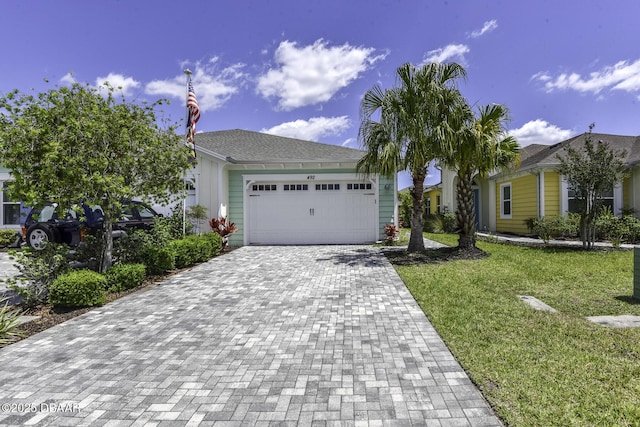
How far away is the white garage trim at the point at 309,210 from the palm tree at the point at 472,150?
11.7ft

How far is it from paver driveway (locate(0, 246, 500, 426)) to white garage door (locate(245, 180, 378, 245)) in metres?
6.95

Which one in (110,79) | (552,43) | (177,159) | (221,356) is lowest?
(221,356)

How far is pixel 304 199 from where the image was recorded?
12578mm

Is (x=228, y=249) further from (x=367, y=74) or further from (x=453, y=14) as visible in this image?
(x=453, y=14)

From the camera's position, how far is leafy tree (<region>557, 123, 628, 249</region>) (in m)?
9.19

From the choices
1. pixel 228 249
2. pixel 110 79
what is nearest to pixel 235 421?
pixel 110 79

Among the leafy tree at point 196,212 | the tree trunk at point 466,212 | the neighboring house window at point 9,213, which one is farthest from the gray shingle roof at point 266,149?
the neighboring house window at point 9,213

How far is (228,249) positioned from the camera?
11609 millimetres

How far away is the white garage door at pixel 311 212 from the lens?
1247 centimetres

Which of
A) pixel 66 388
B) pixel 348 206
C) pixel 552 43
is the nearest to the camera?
pixel 66 388

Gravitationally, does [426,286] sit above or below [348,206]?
below

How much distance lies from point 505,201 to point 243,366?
16562 mm

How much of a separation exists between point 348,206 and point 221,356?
31.3 feet

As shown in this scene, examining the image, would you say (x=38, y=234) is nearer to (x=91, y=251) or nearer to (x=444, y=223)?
(x=91, y=251)
